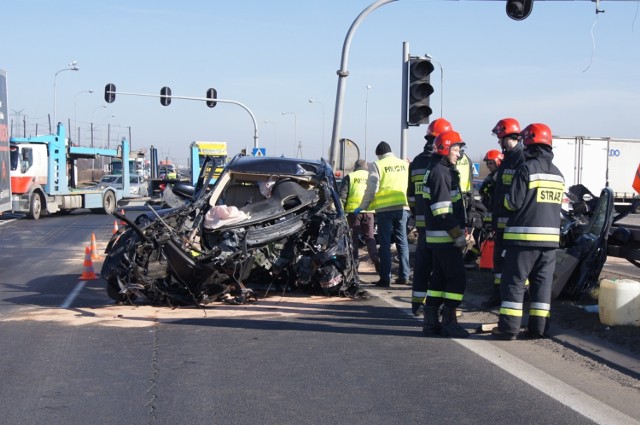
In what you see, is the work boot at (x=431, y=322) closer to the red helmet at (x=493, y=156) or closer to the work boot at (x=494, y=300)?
the work boot at (x=494, y=300)

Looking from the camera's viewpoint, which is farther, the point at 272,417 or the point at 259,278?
the point at 259,278

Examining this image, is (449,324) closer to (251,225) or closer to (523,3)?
(251,225)

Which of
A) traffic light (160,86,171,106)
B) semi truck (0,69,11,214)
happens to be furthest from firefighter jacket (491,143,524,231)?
traffic light (160,86,171,106)

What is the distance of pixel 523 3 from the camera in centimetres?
1354

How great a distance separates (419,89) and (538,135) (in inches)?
211

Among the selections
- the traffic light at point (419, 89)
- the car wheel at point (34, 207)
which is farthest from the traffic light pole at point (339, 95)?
the car wheel at point (34, 207)

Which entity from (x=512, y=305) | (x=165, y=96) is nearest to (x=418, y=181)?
(x=512, y=305)

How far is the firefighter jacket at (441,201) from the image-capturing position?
749 cm

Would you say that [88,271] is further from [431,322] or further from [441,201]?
[441,201]

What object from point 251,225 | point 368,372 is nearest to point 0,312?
point 251,225

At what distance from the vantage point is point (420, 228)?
8266 mm

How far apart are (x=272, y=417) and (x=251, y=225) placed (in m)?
4.69

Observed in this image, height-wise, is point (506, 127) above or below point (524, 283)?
above

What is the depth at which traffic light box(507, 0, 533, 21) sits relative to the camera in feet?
44.4
